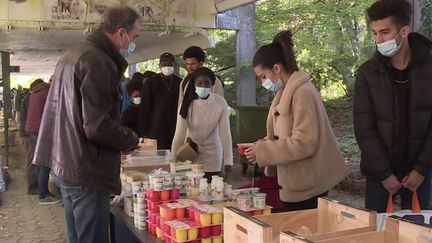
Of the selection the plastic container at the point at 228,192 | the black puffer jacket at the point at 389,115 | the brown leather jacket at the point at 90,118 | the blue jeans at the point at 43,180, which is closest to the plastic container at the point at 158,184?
the brown leather jacket at the point at 90,118

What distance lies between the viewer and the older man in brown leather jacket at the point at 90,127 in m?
2.23

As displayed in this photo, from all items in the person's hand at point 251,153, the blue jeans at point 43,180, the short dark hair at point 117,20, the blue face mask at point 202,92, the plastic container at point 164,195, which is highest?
the short dark hair at point 117,20

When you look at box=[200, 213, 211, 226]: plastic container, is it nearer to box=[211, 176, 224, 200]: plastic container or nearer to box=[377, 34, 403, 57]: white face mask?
box=[211, 176, 224, 200]: plastic container

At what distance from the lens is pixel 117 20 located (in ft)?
7.90

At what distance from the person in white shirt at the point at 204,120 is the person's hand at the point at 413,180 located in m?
1.47

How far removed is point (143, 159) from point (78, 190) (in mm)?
1121

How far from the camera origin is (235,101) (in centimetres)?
810

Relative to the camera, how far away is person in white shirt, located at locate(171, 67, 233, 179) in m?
3.46

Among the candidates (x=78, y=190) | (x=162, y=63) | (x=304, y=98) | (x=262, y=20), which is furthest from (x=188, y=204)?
(x=262, y=20)

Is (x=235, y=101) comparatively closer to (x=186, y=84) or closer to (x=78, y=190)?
(x=186, y=84)

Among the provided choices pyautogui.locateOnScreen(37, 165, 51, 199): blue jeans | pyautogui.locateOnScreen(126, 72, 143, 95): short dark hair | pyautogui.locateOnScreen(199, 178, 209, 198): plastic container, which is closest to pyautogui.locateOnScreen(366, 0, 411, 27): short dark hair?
pyautogui.locateOnScreen(199, 178, 209, 198): plastic container

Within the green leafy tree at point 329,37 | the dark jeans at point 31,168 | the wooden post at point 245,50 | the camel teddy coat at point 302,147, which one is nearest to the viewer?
the camel teddy coat at point 302,147

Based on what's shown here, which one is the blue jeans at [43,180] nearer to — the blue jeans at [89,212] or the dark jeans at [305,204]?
the blue jeans at [89,212]

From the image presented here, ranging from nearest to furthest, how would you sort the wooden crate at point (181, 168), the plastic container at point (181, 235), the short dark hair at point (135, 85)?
the plastic container at point (181, 235), the wooden crate at point (181, 168), the short dark hair at point (135, 85)
